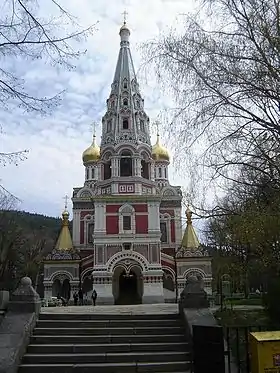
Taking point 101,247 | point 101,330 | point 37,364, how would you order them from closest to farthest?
point 37,364
point 101,330
point 101,247

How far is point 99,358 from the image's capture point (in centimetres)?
983

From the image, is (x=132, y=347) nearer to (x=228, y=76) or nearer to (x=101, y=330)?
(x=101, y=330)

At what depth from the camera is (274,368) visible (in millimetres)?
6504

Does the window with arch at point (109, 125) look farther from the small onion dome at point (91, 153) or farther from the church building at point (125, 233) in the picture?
the small onion dome at point (91, 153)

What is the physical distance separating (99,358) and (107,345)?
54cm

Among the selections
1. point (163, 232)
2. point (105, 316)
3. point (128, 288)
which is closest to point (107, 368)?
point (105, 316)

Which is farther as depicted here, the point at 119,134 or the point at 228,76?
the point at 119,134

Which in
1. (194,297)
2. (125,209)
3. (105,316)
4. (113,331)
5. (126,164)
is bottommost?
(113,331)

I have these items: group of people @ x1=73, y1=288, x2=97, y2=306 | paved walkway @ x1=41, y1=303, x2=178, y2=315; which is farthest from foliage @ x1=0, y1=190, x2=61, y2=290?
Result: paved walkway @ x1=41, y1=303, x2=178, y2=315

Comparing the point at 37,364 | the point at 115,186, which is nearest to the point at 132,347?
the point at 37,364

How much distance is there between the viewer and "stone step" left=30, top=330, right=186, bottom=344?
34.8 feet

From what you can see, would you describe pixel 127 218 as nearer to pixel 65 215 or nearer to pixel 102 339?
pixel 65 215

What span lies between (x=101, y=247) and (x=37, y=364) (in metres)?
29.2

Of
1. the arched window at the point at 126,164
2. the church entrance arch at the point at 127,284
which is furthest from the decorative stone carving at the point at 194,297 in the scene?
the arched window at the point at 126,164
